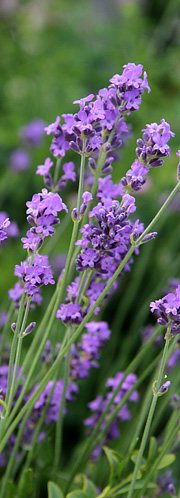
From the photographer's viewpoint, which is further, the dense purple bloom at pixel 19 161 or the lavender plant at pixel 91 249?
the dense purple bloom at pixel 19 161

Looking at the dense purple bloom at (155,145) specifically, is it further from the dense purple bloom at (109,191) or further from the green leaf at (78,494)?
the green leaf at (78,494)

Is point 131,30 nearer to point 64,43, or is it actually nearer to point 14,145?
point 64,43

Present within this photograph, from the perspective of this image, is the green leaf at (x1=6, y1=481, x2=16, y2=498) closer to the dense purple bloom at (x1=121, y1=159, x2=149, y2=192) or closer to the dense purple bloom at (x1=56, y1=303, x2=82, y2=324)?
the dense purple bloom at (x1=56, y1=303, x2=82, y2=324)

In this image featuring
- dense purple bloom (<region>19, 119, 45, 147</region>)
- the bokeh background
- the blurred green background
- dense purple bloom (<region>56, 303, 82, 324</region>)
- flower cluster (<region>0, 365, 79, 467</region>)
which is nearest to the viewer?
dense purple bloom (<region>56, 303, 82, 324</region>)

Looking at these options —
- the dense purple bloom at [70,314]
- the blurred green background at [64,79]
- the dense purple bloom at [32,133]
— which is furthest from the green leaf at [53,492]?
the dense purple bloom at [32,133]

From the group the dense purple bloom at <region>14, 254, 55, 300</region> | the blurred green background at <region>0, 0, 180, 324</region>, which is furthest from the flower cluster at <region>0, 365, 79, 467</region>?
the blurred green background at <region>0, 0, 180, 324</region>

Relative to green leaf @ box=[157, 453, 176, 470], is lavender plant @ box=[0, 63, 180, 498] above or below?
above
